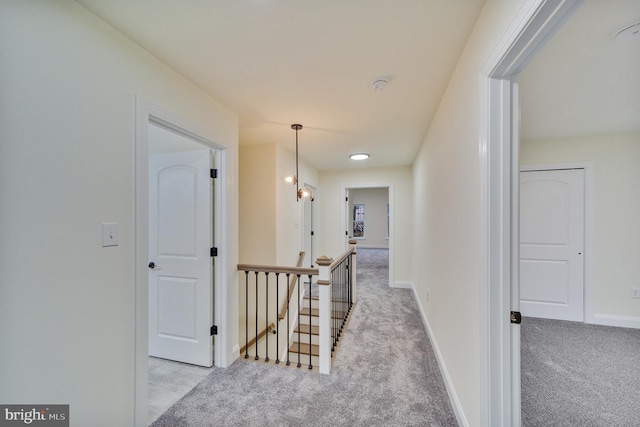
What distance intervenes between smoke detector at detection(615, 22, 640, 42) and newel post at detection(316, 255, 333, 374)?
231 centimetres

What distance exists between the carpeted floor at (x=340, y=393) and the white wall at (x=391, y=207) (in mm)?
2290

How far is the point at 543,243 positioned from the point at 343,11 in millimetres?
3754

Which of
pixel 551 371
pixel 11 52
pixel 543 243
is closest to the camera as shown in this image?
pixel 11 52

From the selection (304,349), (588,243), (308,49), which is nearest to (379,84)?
(308,49)

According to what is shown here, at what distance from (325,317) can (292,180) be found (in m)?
1.91

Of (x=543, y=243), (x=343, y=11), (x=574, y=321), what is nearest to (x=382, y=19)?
(x=343, y=11)

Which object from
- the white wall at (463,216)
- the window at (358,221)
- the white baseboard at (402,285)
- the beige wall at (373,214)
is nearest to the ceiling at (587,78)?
the white wall at (463,216)

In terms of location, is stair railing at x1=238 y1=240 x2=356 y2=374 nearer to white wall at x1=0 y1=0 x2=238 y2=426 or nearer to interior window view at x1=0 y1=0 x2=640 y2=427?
interior window view at x1=0 y1=0 x2=640 y2=427

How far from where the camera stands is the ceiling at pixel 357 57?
4.17 ft

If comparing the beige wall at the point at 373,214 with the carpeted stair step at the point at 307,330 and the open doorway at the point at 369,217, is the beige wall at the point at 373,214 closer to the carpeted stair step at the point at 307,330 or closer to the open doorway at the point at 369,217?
the open doorway at the point at 369,217

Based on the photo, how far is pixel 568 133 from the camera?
120 inches

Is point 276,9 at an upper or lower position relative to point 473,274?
upper

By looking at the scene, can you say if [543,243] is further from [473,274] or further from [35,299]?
[35,299]

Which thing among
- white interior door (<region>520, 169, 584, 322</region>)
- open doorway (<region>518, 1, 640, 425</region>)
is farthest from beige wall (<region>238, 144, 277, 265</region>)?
white interior door (<region>520, 169, 584, 322</region>)
